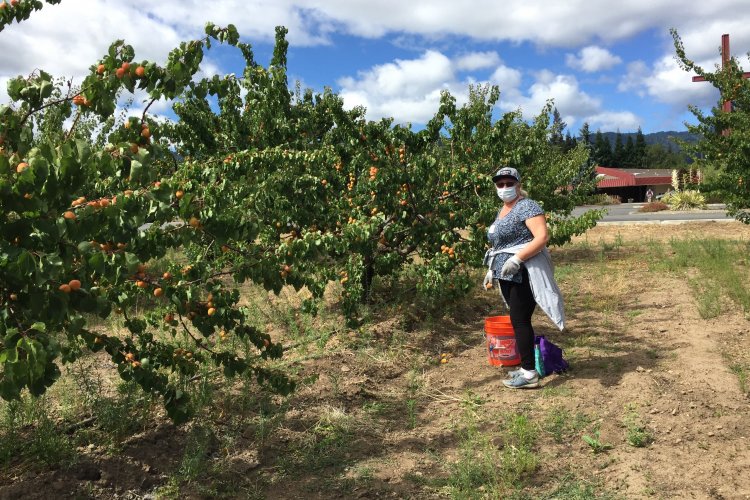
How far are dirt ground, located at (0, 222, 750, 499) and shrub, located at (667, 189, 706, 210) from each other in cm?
2005

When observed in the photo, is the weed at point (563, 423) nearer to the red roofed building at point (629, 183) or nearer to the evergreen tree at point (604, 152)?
the red roofed building at point (629, 183)

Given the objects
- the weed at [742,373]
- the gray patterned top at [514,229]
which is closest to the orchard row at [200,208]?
the gray patterned top at [514,229]

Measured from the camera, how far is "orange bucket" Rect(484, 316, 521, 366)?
4762 millimetres

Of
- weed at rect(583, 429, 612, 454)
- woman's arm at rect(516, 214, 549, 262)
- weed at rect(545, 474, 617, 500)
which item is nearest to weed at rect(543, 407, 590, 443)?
weed at rect(583, 429, 612, 454)

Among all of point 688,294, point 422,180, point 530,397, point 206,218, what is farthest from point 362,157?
point 688,294

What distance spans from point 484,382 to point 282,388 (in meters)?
1.84

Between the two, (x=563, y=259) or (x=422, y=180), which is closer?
(x=422, y=180)

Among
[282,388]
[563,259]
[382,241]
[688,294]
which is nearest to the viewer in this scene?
[282,388]

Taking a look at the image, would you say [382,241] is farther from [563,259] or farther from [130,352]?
[563,259]

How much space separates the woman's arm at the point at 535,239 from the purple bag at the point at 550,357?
750 millimetres

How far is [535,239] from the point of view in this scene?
13.7ft

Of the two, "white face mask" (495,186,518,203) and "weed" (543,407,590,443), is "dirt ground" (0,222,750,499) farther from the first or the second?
"white face mask" (495,186,518,203)

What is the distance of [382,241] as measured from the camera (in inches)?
238

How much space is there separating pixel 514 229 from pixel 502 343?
1009 millimetres
